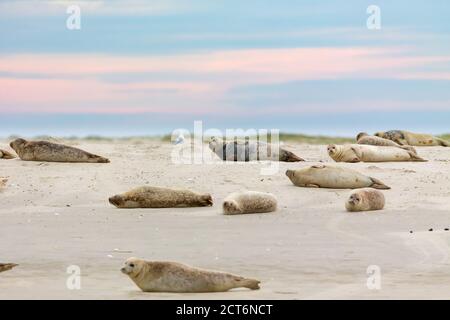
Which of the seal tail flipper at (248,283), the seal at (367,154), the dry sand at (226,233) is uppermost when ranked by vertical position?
the seal at (367,154)

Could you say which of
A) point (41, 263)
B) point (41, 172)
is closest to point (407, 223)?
point (41, 263)

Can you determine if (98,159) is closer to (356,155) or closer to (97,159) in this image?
(97,159)

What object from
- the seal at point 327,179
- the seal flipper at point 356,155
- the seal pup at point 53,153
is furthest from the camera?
the seal flipper at point 356,155

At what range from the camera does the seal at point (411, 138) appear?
840 inches

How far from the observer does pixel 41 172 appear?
14.9m

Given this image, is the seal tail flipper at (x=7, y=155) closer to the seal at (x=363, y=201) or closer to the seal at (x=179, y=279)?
the seal at (x=363, y=201)

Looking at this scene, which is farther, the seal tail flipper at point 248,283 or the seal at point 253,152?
the seal at point 253,152

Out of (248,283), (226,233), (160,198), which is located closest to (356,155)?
(160,198)

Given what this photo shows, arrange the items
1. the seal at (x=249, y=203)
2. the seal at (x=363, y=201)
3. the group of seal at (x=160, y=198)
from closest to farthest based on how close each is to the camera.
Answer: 1. the seal at (x=249, y=203)
2. the seal at (x=363, y=201)
3. the group of seal at (x=160, y=198)

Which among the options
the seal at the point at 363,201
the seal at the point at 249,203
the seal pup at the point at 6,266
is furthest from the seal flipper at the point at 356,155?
the seal pup at the point at 6,266

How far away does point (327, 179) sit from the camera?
13.8 metres

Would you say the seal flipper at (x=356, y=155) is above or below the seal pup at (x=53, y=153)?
below

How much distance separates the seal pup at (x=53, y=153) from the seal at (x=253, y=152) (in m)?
1.97

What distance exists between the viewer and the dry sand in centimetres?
796
